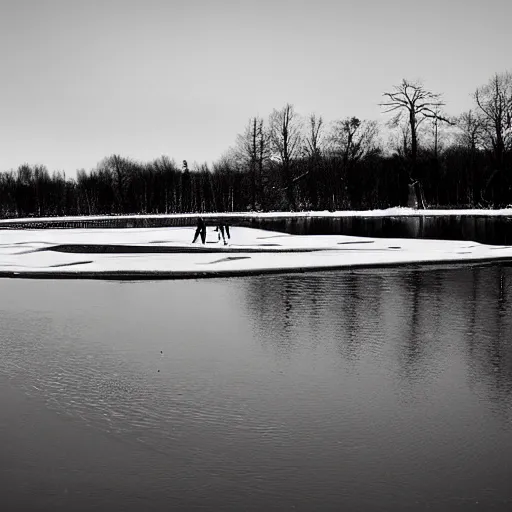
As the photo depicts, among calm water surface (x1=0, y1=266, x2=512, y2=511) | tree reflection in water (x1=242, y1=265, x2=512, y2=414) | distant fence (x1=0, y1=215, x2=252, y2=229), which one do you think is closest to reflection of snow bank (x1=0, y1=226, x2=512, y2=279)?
tree reflection in water (x1=242, y1=265, x2=512, y2=414)

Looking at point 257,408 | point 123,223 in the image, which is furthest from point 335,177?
point 257,408

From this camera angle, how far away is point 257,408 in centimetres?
771

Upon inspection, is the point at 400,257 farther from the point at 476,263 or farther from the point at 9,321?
the point at 9,321

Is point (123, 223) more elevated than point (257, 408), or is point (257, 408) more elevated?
point (123, 223)

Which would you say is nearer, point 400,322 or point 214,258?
point 400,322

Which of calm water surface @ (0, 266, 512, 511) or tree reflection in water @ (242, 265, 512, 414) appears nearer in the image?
calm water surface @ (0, 266, 512, 511)

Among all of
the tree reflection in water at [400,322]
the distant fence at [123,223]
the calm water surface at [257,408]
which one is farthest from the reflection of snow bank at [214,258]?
the distant fence at [123,223]

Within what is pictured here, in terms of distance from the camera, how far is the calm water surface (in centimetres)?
564

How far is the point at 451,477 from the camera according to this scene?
5816 mm

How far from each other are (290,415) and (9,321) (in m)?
7.88

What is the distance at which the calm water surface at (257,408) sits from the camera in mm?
5645

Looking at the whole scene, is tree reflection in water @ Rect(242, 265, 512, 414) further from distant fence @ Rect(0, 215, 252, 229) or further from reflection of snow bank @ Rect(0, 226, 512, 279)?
distant fence @ Rect(0, 215, 252, 229)

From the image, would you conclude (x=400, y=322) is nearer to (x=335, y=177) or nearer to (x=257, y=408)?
(x=257, y=408)

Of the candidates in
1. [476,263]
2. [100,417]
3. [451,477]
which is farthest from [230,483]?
[476,263]
